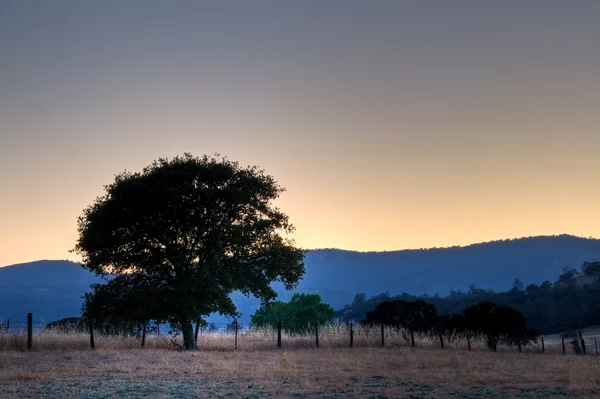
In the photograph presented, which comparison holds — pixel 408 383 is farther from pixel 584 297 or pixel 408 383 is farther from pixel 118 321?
pixel 584 297

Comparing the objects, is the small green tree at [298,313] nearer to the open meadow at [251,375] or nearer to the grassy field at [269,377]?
the open meadow at [251,375]

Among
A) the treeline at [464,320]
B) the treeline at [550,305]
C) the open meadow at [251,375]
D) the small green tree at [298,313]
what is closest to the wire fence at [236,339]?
the open meadow at [251,375]

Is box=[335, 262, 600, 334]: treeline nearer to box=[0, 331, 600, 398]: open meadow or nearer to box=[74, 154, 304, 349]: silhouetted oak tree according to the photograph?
box=[74, 154, 304, 349]: silhouetted oak tree

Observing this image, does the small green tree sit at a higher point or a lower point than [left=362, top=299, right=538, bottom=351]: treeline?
higher

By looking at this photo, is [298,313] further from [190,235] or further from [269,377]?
[269,377]

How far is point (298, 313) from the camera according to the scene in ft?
286

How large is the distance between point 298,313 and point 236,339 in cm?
4831

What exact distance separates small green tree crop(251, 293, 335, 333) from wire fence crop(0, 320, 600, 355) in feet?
116

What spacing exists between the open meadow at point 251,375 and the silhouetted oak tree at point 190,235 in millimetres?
3789

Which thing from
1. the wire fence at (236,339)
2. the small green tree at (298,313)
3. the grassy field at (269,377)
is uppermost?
the small green tree at (298,313)

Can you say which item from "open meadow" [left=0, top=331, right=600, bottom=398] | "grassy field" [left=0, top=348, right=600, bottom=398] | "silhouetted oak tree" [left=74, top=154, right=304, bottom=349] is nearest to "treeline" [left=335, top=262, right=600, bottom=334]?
"silhouetted oak tree" [left=74, top=154, right=304, bottom=349]

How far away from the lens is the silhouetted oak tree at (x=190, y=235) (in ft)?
120

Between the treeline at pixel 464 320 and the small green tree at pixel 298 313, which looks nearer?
the treeline at pixel 464 320

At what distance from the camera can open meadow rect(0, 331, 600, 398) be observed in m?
18.2
